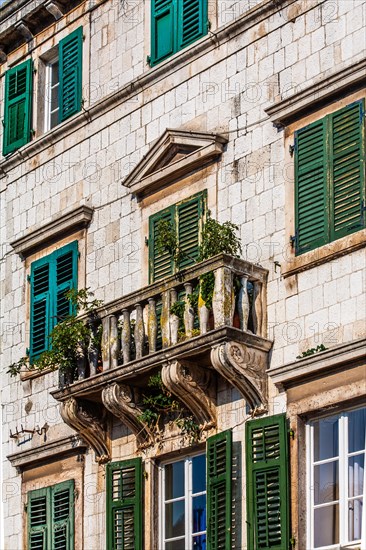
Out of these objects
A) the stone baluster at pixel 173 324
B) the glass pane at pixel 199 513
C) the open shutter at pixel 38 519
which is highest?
the stone baluster at pixel 173 324

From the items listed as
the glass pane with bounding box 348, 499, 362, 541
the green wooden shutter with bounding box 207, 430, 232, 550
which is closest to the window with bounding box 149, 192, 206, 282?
the green wooden shutter with bounding box 207, 430, 232, 550

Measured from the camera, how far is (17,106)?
→ 25391mm

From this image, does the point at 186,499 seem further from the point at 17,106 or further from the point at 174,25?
the point at 17,106

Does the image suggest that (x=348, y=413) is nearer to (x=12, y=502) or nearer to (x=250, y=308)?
(x=250, y=308)

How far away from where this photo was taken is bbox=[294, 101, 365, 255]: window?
19031 millimetres

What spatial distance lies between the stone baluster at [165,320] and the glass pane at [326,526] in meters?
2.92

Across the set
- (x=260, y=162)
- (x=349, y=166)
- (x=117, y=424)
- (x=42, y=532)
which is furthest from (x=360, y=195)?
(x=42, y=532)

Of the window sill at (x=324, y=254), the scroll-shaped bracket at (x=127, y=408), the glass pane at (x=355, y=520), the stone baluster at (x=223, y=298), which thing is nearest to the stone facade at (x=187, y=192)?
the window sill at (x=324, y=254)

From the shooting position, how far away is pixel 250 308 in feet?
64.8

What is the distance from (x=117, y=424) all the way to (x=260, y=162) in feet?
12.9

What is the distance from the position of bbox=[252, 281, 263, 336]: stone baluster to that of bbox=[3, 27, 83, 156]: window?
214 inches

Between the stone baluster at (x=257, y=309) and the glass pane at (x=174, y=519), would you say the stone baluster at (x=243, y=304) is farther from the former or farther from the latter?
the glass pane at (x=174, y=519)

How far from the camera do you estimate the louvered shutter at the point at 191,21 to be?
2206 cm

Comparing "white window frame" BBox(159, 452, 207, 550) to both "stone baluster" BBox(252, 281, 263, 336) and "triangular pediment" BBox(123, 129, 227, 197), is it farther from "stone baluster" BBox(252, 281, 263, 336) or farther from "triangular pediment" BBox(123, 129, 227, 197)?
"triangular pediment" BBox(123, 129, 227, 197)
